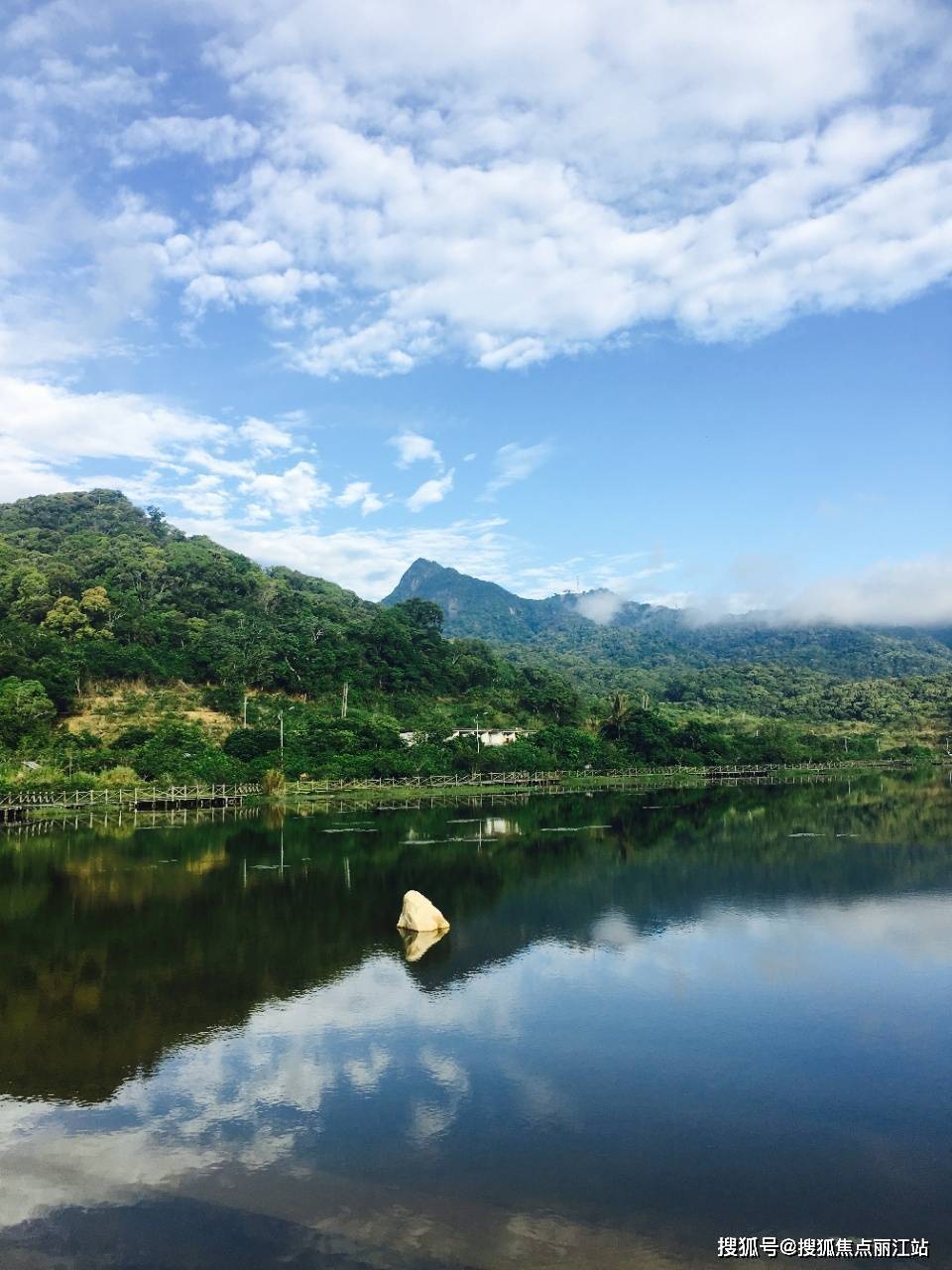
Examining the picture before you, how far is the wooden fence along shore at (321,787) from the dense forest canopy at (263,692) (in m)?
0.98

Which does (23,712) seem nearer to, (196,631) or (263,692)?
(263,692)

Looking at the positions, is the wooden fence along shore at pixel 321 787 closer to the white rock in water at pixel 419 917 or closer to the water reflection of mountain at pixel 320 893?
the water reflection of mountain at pixel 320 893

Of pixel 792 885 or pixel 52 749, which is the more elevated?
pixel 52 749

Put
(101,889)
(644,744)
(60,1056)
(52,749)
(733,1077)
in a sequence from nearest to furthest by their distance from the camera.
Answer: (733,1077) < (60,1056) < (101,889) < (52,749) < (644,744)

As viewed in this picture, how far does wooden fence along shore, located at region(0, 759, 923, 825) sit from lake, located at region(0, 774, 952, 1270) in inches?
724

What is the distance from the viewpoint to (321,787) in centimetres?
5603

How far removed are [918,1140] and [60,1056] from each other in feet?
44.5

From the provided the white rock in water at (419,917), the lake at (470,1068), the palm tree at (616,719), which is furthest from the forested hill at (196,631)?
the white rock in water at (419,917)

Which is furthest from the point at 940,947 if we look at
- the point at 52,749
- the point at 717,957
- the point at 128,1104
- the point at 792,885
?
the point at 52,749

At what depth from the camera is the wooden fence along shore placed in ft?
155

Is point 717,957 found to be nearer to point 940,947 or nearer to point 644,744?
point 940,947

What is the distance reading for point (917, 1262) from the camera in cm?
898

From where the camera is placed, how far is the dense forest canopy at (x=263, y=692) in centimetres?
5631

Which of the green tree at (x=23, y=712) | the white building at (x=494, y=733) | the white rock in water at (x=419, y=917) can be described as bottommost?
the white rock in water at (x=419, y=917)
